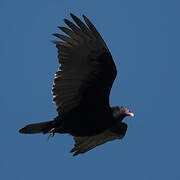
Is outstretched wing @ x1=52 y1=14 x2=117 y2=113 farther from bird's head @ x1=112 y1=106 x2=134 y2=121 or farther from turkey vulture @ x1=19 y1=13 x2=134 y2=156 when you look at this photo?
bird's head @ x1=112 y1=106 x2=134 y2=121

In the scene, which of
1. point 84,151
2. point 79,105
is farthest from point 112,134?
point 79,105

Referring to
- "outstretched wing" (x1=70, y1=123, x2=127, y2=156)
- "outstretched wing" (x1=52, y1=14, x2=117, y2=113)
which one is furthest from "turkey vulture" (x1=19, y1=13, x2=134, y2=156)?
"outstretched wing" (x1=70, y1=123, x2=127, y2=156)

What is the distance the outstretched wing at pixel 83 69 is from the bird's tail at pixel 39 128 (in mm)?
338

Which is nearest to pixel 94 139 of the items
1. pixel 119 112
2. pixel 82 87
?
pixel 119 112

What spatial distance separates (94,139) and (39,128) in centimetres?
151

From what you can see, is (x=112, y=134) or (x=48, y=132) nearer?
(x=48, y=132)

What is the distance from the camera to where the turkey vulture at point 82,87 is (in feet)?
31.2

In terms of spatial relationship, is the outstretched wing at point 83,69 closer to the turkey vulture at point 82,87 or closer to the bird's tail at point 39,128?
the turkey vulture at point 82,87

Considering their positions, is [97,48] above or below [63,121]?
above

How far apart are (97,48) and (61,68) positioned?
0.70m

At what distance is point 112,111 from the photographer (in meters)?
9.88

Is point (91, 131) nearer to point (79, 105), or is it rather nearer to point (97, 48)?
point (79, 105)

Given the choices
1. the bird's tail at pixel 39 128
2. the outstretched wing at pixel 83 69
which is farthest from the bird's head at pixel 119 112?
the bird's tail at pixel 39 128

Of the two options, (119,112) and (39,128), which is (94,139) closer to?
(119,112)
